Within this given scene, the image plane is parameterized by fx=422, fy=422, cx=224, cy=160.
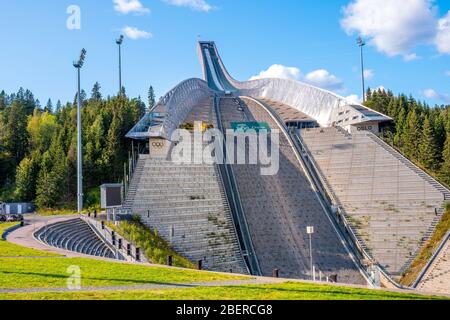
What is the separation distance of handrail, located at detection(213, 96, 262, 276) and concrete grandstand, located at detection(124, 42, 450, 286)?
0.20 ft

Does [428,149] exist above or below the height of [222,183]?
above

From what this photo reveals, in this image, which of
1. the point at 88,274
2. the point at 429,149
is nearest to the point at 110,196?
the point at 88,274

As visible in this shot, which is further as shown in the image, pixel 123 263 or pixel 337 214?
pixel 337 214

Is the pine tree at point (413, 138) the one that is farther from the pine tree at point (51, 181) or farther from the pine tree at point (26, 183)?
the pine tree at point (26, 183)

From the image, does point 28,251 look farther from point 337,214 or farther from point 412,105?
point 412,105

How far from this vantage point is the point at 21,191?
31906 millimetres

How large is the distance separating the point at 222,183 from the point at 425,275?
13.7m

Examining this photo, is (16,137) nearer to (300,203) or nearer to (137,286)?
(300,203)

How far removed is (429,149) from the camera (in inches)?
1312

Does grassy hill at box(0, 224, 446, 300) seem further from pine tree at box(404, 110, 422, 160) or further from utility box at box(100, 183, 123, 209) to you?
pine tree at box(404, 110, 422, 160)

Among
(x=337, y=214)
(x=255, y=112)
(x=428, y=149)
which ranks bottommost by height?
(x=337, y=214)

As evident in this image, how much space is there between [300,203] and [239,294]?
20.1m

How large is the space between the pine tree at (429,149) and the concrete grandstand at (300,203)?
3657 mm
